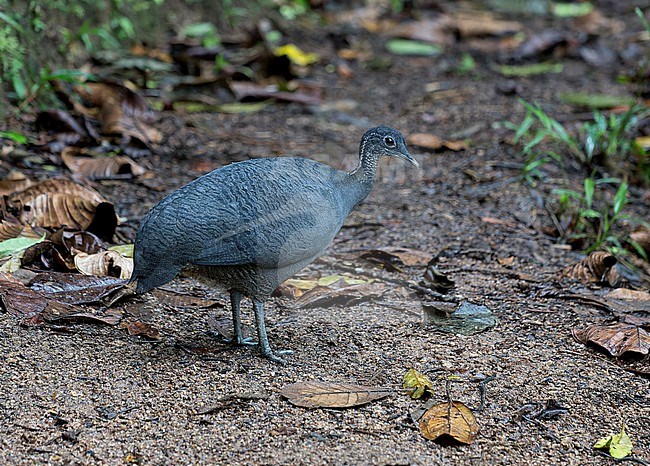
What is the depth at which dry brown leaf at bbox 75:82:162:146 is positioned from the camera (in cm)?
558

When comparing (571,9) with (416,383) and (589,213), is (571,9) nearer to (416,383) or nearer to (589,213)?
(589,213)

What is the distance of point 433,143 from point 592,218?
1445 millimetres

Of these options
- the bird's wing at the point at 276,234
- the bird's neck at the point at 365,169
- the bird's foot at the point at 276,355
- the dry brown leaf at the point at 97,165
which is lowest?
the bird's foot at the point at 276,355

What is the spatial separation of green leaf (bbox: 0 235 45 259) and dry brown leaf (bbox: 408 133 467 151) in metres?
3.16

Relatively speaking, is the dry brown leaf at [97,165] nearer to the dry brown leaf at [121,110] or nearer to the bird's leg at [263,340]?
the dry brown leaf at [121,110]

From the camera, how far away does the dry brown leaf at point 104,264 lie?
12.2 ft

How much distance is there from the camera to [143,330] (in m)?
3.37

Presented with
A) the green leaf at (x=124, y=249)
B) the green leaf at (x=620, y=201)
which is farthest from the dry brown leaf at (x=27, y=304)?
the green leaf at (x=620, y=201)

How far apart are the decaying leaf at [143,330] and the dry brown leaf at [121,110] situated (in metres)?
2.40

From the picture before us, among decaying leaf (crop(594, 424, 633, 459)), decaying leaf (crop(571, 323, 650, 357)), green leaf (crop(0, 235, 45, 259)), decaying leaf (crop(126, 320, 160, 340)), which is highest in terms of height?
green leaf (crop(0, 235, 45, 259))

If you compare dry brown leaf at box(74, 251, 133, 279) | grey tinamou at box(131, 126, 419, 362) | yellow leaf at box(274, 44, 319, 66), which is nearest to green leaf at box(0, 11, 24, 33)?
dry brown leaf at box(74, 251, 133, 279)

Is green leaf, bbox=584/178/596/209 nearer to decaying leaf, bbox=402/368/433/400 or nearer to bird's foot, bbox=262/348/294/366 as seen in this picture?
decaying leaf, bbox=402/368/433/400

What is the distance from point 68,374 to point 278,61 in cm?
485

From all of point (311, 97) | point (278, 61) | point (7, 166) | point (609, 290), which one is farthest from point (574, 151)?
point (7, 166)
